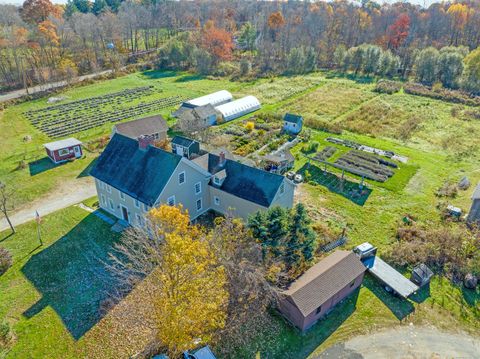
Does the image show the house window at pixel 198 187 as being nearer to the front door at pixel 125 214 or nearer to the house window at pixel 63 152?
the front door at pixel 125 214

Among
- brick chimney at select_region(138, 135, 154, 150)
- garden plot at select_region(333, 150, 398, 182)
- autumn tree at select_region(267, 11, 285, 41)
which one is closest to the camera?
brick chimney at select_region(138, 135, 154, 150)

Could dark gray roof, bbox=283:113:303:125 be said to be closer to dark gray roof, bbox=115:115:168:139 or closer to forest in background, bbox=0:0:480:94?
dark gray roof, bbox=115:115:168:139

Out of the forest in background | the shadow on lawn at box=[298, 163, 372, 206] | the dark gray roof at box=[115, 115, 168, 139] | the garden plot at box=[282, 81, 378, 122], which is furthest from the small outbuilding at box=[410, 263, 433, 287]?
the forest in background

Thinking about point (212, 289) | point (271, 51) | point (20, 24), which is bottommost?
point (212, 289)

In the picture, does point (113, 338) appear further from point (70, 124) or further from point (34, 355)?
point (70, 124)

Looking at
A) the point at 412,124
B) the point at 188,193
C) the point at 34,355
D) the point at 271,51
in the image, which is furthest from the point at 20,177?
the point at 271,51

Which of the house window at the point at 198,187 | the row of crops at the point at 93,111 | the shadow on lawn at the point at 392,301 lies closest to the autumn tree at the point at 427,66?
the row of crops at the point at 93,111
